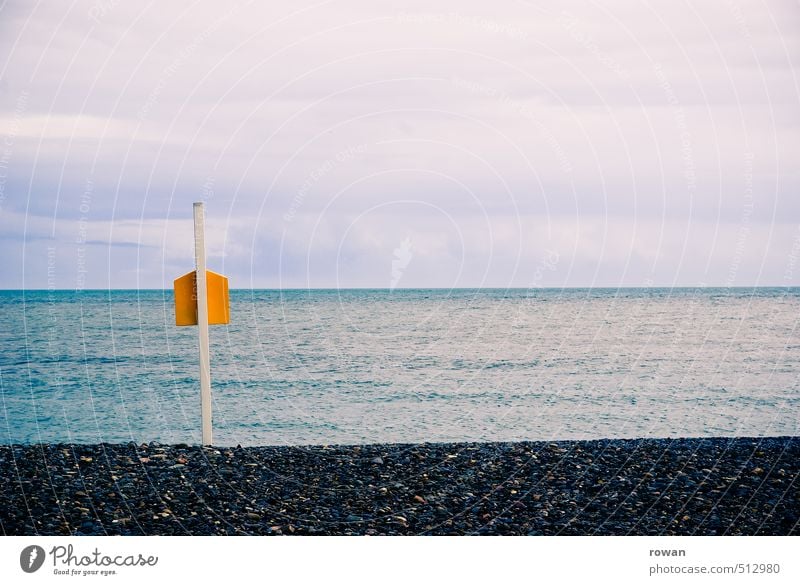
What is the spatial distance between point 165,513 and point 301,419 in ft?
33.6

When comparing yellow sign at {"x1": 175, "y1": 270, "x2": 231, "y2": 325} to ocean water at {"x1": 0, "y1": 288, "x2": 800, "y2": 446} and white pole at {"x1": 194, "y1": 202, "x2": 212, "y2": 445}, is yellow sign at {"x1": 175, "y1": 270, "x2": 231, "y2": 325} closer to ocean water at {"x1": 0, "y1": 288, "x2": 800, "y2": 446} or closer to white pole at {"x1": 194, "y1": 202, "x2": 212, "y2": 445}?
white pole at {"x1": 194, "y1": 202, "x2": 212, "y2": 445}

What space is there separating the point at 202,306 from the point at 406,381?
1522cm

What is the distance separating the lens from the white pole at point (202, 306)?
9305mm

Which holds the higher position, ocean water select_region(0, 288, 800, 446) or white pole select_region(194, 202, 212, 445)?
white pole select_region(194, 202, 212, 445)

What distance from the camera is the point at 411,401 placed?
20.1 m

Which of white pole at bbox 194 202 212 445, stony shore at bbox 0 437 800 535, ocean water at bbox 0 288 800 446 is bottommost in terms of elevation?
ocean water at bbox 0 288 800 446

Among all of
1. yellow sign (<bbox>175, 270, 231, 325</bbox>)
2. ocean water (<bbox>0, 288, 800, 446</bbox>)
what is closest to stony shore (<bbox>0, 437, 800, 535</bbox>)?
yellow sign (<bbox>175, 270, 231, 325</bbox>)

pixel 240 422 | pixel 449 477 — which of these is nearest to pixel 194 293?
pixel 449 477

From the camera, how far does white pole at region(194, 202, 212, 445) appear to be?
30.5 feet
